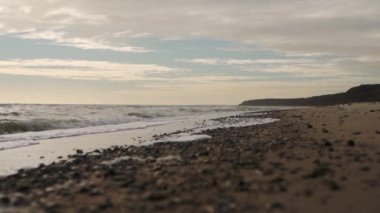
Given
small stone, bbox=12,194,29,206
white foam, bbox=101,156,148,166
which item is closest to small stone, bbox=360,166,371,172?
white foam, bbox=101,156,148,166

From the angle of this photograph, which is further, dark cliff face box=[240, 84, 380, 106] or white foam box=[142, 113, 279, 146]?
dark cliff face box=[240, 84, 380, 106]

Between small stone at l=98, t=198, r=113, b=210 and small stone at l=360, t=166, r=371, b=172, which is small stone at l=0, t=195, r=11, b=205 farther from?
small stone at l=360, t=166, r=371, b=172

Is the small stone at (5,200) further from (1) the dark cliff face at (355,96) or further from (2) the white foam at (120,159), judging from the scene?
(1) the dark cliff face at (355,96)

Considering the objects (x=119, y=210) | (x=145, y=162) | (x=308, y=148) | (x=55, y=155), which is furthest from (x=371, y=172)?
(x=55, y=155)

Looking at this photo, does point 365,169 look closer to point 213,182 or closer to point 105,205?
point 213,182

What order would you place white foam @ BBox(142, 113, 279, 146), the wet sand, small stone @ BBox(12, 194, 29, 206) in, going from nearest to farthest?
the wet sand, small stone @ BBox(12, 194, 29, 206), white foam @ BBox(142, 113, 279, 146)

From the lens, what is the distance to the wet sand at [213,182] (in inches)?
246

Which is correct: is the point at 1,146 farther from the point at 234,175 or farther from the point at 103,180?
the point at 234,175

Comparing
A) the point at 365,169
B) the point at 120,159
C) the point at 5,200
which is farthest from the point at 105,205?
the point at 120,159

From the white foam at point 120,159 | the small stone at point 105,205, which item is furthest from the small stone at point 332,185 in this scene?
the white foam at point 120,159

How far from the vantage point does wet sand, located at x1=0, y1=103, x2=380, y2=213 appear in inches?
246

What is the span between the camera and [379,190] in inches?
256

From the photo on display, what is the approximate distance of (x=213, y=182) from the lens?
25.0 feet

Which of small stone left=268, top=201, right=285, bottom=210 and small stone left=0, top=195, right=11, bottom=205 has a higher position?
small stone left=268, top=201, right=285, bottom=210
